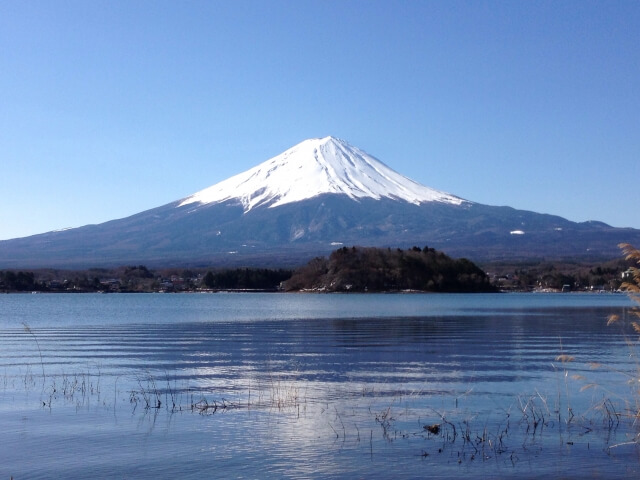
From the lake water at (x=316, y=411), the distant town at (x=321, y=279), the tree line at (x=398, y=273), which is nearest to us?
the lake water at (x=316, y=411)

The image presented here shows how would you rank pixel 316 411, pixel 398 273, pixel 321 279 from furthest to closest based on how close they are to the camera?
pixel 321 279
pixel 398 273
pixel 316 411

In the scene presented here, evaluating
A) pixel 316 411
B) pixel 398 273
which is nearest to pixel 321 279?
pixel 398 273

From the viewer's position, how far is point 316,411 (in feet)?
43.6

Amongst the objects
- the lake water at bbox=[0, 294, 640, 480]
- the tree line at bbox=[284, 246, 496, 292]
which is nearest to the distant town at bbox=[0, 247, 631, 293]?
the tree line at bbox=[284, 246, 496, 292]

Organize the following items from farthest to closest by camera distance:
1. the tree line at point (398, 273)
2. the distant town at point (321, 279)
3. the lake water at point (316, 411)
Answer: the distant town at point (321, 279) < the tree line at point (398, 273) < the lake water at point (316, 411)

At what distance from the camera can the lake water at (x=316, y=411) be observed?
33.4ft

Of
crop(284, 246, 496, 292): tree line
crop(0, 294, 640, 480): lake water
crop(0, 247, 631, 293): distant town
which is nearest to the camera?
crop(0, 294, 640, 480): lake water

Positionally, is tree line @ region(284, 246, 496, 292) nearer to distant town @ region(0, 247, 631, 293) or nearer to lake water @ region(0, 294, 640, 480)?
distant town @ region(0, 247, 631, 293)

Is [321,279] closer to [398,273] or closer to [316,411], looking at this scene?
[398,273]

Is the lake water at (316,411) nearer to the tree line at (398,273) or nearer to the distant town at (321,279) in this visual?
the distant town at (321,279)

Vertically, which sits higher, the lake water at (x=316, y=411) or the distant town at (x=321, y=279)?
the distant town at (x=321, y=279)

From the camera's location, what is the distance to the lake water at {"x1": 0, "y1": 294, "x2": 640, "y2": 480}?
10.2m

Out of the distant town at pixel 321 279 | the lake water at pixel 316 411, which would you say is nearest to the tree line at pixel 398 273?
the distant town at pixel 321 279

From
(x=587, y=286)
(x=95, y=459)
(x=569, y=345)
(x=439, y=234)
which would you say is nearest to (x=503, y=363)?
(x=569, y=345)
